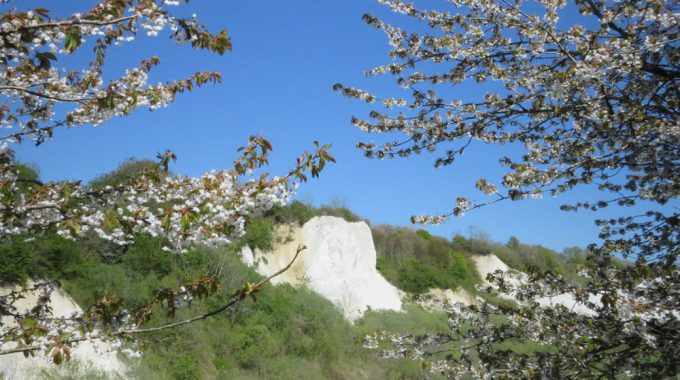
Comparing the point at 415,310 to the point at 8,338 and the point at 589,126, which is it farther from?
the point at 8,338

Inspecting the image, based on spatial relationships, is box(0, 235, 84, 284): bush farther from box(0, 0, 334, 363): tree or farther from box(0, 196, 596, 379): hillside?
box(0, 0, 334, 363): tree

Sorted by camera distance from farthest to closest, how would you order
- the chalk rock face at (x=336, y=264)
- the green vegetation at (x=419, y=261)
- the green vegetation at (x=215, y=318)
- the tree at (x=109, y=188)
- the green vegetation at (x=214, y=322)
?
the green vegetation at (x=419, y=261), the chalk rock face at (x=336, y=264), the green vegetation at (x=214, y=322), the green vegetation at (x=215, y=318), the tree at (x=109, y=188)

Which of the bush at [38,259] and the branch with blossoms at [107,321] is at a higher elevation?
the bush at [38,259]

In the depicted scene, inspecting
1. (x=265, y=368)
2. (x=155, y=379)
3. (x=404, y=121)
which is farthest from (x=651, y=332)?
(x=265, y=368)

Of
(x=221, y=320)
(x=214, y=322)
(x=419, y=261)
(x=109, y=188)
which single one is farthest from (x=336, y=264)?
(x=109, y=188)

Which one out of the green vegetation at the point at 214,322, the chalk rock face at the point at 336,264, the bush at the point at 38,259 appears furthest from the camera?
the chalk rock face at the point at 336,264

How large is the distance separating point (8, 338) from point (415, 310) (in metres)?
23.0

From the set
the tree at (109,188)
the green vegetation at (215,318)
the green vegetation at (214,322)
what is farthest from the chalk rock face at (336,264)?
the tree at (109,188)

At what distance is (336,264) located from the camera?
24.3m

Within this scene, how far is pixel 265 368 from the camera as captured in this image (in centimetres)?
1229

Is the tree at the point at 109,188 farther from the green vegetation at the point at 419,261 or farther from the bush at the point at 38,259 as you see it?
the green vegetation at the point at 419,261

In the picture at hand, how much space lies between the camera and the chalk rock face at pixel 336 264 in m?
22.2

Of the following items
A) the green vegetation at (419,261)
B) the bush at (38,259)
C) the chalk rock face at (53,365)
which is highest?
the green vegetation at (419,261)

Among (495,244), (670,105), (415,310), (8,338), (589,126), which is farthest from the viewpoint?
(495,244)
